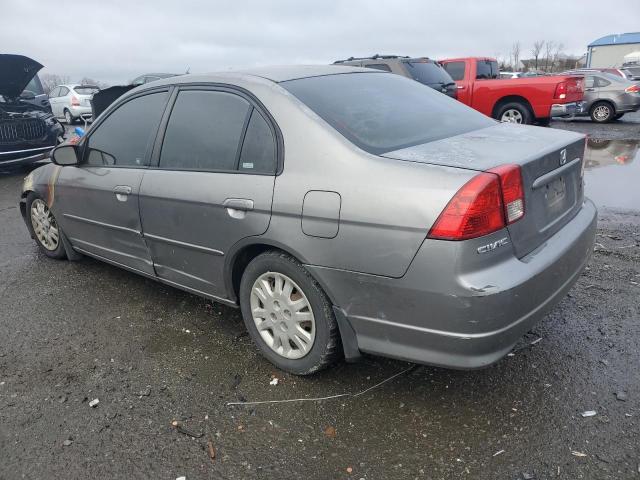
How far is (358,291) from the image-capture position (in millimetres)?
2426

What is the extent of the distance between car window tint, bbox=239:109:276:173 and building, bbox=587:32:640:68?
59304mm

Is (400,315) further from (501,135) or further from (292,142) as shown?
(501,135)

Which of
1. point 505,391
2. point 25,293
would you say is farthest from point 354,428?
point 25,293

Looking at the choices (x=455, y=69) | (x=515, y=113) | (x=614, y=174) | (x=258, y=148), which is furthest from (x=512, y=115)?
(x=258, y=148)

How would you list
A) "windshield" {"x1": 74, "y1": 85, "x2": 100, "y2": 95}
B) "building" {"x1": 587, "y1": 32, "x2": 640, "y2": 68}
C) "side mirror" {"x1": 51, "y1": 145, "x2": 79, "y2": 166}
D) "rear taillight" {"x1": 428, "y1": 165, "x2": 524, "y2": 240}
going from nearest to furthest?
"rear taillight" {"x1": 428, "y1": 165, "x2": 524, "y2": 240} → "side mirror" {"x1": 51, "y1": 145, "x2": 79, "y2": 166} → "windshield" {"x1": 74, "y1": 85, "x2": 100, "y2": 95} → "building" {"x1": 587, "y1": 32, "x2": 640, "y2": 68}

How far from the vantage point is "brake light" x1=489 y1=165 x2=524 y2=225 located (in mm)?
2215

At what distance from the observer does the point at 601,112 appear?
1512 centimetres

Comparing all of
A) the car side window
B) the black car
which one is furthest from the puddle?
the black car

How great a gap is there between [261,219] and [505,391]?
1571 millimetres

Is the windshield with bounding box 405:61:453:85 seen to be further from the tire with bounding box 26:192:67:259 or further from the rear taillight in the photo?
the rear taillight

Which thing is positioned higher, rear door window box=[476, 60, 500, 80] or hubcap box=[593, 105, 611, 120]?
rear door window box=[476, 60, 500, 80]

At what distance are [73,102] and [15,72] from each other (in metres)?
11.7

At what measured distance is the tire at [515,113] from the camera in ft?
40.3

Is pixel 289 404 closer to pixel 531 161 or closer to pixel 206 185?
pixel 206 185
